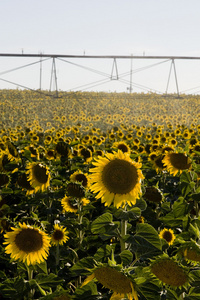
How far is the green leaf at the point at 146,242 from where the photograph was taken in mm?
2303

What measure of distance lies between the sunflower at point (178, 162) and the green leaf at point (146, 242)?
1.86 m

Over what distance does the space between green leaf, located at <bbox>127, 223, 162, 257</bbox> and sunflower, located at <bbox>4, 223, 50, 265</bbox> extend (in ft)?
2.09

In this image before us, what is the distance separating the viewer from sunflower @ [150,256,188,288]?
1818 millimetres

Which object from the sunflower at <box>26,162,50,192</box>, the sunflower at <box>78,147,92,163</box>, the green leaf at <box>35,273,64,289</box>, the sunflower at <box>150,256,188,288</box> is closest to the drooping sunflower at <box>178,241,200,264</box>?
the sunflower at <box>150,256,188,288</box>

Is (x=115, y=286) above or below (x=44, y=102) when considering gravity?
above

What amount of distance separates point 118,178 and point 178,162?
1.78 meters

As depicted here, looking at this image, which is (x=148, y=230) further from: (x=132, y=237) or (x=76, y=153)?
(x=76, y=153)

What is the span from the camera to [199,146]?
6684mm

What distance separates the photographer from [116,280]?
181 cm

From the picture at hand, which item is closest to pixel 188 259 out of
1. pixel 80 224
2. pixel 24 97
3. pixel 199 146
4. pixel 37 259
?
pixel 37 259

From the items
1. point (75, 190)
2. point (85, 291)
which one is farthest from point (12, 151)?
point (85, 291)

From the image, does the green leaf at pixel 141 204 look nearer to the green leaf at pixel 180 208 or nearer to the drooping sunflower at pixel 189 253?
the drooping sunflower at pixel 189 253

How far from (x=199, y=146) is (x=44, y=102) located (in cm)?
2047

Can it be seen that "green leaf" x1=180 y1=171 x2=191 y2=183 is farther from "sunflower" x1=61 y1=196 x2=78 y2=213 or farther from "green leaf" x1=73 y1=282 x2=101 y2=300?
"green leaf" x1=73 y1=282 x2=101 y2=300
